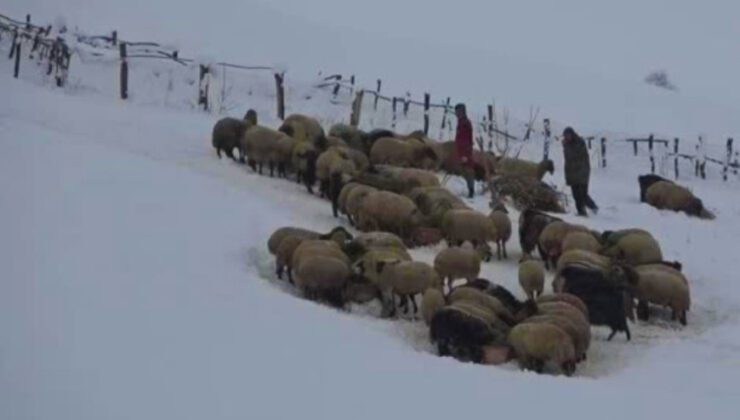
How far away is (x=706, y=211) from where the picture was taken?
58.3 feet

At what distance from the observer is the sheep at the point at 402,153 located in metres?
16.7

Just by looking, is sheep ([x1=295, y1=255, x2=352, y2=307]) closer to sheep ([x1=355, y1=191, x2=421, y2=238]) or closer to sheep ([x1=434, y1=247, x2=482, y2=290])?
sheep ([x1=434, y1=247, x2=482, y2=290])

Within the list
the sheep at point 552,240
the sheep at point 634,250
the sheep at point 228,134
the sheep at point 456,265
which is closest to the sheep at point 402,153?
the sheep at point 228,134

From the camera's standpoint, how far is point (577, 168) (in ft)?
53.3

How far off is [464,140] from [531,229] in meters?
3.42

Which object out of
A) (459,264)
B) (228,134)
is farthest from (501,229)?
(228,134)

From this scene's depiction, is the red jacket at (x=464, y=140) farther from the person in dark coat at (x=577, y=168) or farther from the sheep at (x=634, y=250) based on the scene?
the sheep at (x=634, y=250)

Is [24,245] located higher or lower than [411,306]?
higher

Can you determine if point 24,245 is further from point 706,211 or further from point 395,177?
point 706,211

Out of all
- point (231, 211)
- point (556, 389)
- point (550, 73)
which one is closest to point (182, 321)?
point (556, 389)

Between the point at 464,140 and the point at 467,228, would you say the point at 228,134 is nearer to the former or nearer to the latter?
the point at 464,140

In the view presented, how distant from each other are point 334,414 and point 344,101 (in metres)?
22.4

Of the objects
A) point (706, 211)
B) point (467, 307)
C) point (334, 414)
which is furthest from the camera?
point (706, 211)

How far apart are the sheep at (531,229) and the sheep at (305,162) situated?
3.52 meters
